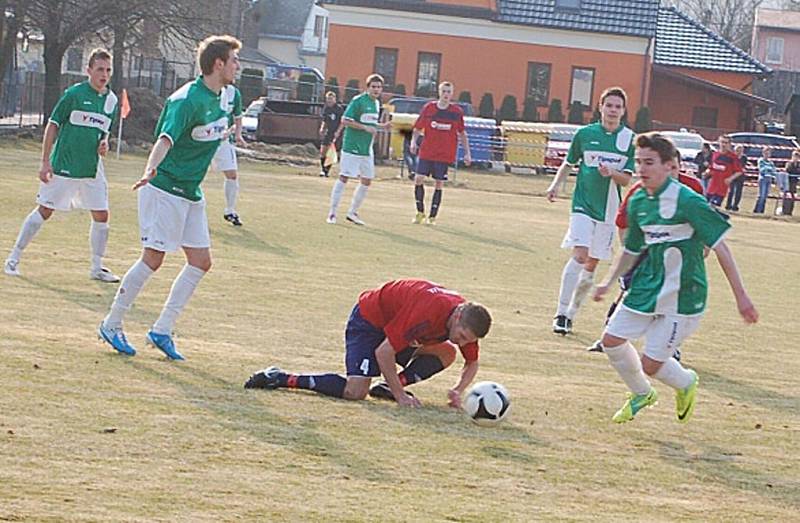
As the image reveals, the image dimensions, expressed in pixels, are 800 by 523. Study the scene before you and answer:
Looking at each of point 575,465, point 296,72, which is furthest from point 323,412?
point 296,72

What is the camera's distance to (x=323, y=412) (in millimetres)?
7664

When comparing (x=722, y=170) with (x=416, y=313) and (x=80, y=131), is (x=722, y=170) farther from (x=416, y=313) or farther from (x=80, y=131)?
(x=416, y=313)

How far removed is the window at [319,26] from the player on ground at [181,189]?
10201 centimetres

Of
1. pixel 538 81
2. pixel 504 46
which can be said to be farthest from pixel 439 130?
pixel 538 81

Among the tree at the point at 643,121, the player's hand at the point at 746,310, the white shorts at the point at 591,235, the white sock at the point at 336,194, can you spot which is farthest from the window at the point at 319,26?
the player's hand at the point at 746,310

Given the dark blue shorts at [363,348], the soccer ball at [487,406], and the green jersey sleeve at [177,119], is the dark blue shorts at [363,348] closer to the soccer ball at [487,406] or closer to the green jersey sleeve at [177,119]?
→ the soccer ball at [487,406]

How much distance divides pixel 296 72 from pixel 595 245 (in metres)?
54.0

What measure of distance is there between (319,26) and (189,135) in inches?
4048

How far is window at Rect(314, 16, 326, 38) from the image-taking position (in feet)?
360

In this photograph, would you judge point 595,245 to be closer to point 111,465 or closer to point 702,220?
point 702,220

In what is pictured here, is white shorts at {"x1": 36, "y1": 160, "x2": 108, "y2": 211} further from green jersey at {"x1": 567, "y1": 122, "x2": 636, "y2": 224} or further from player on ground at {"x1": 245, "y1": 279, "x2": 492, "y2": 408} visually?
player on ground at {"x1": 245, "y1": 279, "x2": 492, "y2": 408}

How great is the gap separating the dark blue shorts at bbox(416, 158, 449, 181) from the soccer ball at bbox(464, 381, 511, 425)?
13275mm

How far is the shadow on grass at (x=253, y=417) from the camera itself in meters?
6.58

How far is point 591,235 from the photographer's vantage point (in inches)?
462
